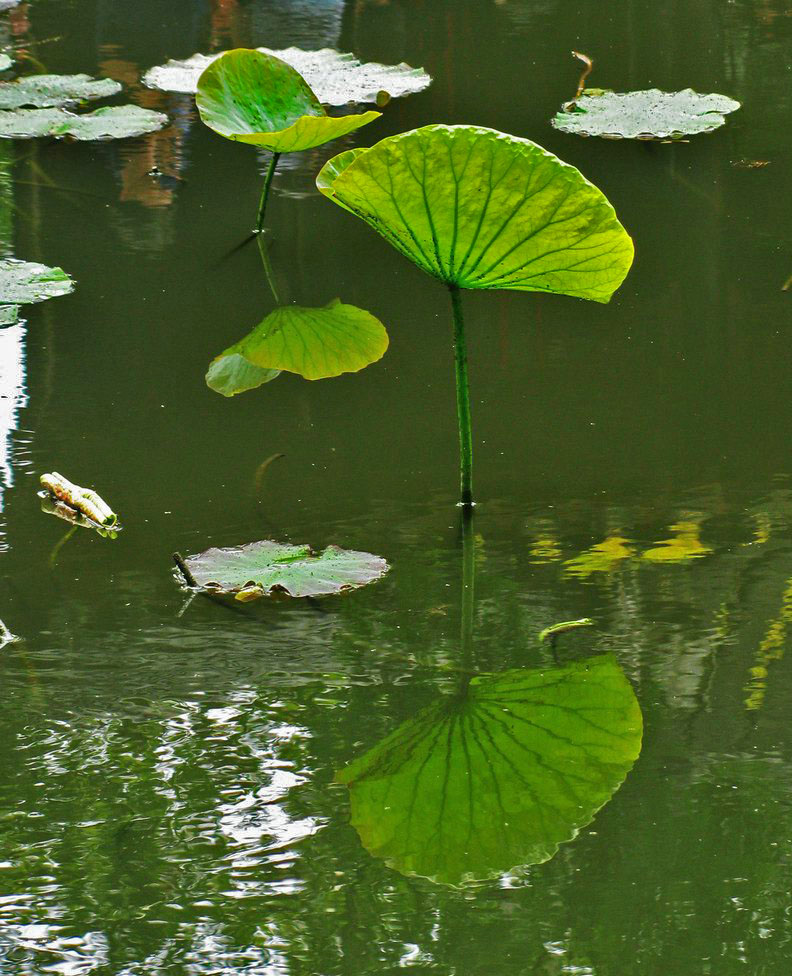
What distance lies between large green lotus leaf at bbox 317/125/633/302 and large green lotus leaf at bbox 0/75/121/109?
238 centimetres

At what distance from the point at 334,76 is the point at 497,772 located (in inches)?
119

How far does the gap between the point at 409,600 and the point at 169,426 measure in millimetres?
628

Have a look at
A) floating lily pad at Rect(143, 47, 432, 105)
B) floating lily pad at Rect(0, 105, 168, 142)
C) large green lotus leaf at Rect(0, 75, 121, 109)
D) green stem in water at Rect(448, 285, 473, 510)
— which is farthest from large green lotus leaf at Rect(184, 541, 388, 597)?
large green lotus leaf at Rect(0, 75, 121, 109)

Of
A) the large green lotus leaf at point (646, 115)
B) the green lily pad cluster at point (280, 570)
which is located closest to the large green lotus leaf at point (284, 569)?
the green lily pad cluster at point (280, 570)

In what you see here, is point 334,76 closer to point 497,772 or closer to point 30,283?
point 30,283

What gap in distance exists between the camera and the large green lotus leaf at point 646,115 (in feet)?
10.9

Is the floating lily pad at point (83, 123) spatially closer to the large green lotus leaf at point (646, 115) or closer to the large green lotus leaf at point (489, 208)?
the large green lotus leaf at point (646, 115)

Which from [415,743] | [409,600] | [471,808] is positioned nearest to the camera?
[471,808]

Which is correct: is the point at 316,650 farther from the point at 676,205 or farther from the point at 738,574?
the point at 676,205

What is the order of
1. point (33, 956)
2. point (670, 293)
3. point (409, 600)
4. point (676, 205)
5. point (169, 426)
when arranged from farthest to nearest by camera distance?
point (676, 205) < point (670, 293) < point (169, 426) < point (409, 600) < point (33, 956)

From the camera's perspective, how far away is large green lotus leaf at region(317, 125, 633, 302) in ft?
5.28

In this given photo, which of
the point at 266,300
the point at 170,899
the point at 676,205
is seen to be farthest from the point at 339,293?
the point at 170,899

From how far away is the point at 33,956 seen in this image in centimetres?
103

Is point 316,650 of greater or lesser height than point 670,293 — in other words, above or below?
below
